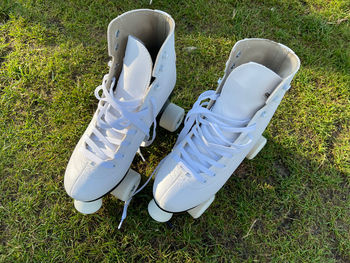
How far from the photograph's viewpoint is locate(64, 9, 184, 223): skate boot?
1175mm

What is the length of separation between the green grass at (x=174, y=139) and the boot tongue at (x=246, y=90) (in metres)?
0.46

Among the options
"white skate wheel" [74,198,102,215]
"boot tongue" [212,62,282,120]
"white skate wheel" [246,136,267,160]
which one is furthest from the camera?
"white skate wheel" [246,136,267,160]

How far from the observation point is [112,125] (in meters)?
1.20

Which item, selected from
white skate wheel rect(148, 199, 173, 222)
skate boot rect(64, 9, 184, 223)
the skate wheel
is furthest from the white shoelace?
white skate wheel rect(148, 199, 173, 222)

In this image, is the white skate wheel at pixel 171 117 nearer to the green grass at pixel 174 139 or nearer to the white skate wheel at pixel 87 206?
the green grass at pixel 174 139

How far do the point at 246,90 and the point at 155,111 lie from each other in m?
0.42

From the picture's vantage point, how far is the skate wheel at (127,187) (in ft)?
4.20

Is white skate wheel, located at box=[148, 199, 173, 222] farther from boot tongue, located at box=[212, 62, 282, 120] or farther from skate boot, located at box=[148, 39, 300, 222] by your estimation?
boot tongue, located at box=[212, 62, 282, 120]

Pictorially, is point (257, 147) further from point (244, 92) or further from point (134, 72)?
point (134, 72)


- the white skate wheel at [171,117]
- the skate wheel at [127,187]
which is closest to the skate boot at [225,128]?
the skate wheel at [127,187]

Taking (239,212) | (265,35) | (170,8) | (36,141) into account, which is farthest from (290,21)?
(36,141)

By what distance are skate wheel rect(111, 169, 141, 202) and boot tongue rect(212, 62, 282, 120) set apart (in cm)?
51

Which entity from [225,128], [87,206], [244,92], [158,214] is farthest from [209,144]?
[87,206]

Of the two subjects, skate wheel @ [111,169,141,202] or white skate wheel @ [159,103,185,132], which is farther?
white skate wheel @ [159,103,185,132]
